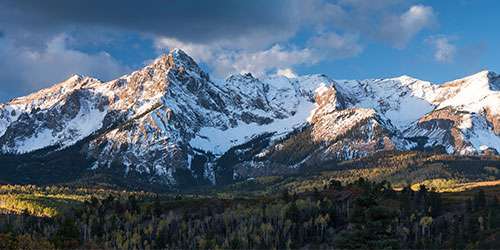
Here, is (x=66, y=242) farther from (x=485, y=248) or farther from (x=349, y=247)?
(x=485, y=248)

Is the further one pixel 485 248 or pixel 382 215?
pixel 485 248

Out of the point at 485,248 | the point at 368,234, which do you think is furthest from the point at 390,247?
the point at 485,248

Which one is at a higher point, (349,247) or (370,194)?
(370,194)

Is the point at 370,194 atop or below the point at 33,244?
atop

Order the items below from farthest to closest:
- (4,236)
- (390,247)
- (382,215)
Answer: (4,236) < (390,247) < (382,215)

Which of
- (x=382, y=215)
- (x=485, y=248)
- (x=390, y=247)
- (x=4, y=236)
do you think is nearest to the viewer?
(x=382, y=215)

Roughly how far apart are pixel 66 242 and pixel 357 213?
72948 millimetres

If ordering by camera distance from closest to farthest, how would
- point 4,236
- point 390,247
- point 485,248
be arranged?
point 390,247
point 4,236
point 485,248

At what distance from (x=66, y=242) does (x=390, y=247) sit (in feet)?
237

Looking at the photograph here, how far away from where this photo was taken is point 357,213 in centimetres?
5709

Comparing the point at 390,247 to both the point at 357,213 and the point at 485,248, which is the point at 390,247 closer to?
the point at 357,213

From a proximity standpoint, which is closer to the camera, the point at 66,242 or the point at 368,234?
the point at 368,234

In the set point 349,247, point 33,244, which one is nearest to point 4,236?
point 33,244

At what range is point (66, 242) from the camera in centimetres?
11606
